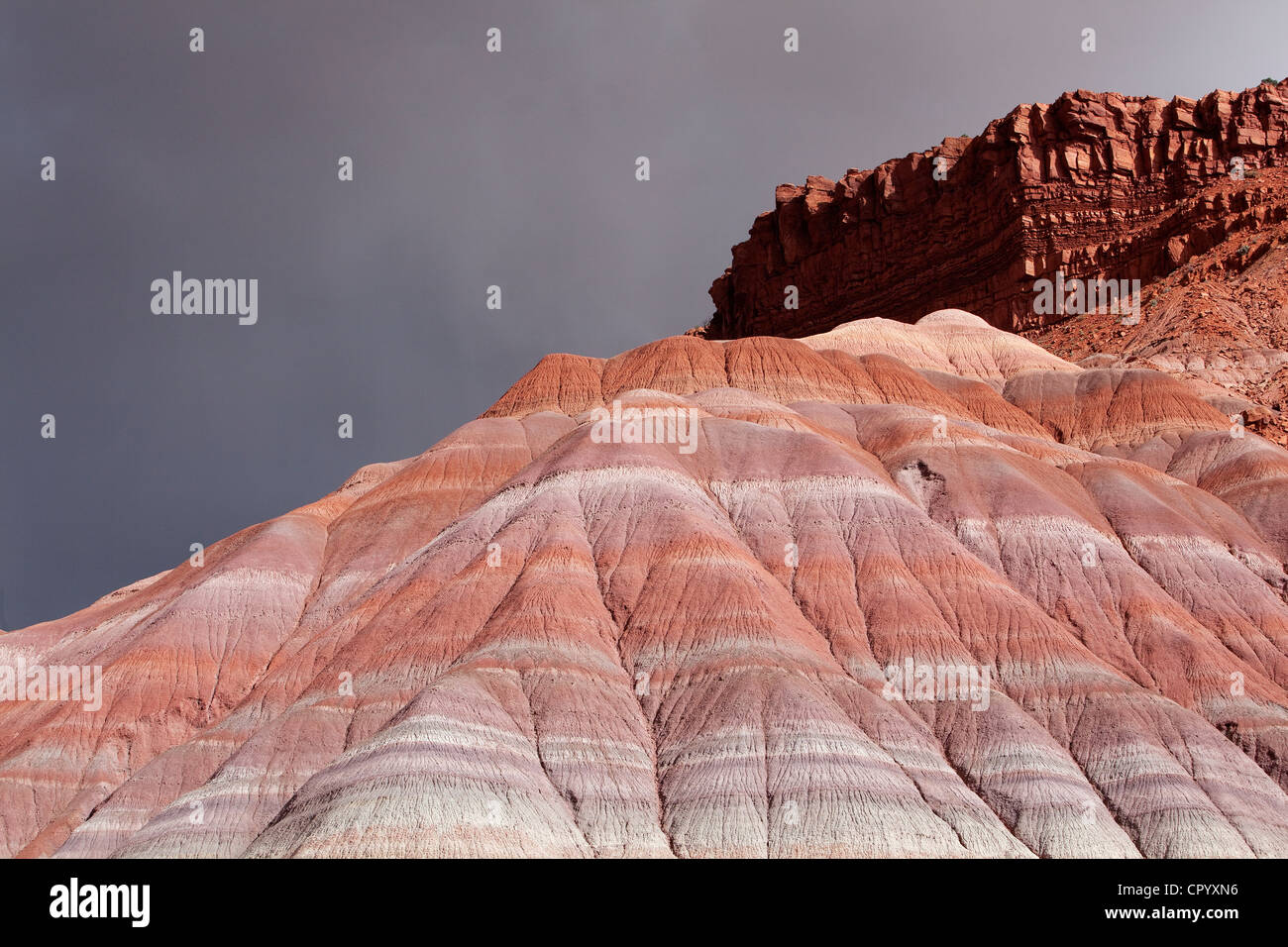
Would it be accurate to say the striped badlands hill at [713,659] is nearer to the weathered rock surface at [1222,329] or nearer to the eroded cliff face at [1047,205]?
the weathered rock surface at [1222,329]

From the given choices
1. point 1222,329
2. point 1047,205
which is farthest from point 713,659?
point 1047,205

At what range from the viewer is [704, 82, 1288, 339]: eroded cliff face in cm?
12250

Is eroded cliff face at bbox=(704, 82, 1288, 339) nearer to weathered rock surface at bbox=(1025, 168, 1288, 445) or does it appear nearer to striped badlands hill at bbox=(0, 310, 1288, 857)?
weathered rock surface at bbox=(1025, 168, 1288, 445)

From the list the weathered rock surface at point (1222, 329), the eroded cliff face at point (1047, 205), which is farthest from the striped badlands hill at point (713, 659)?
the eroded cliff face at point (1047, 205)

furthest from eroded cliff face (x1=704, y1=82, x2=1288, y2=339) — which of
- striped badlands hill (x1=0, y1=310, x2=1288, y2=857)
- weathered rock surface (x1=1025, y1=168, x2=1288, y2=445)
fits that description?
striped badlands hill (x1=0, y1=310, x2=1288, y2=857)

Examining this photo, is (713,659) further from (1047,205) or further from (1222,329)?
(1047,205)

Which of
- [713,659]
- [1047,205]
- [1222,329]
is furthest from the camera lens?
[1047,205]

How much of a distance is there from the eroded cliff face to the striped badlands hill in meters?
42.7

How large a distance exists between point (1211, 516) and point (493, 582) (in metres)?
39.4

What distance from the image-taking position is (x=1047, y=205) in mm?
129375

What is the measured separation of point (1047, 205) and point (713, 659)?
90.7m

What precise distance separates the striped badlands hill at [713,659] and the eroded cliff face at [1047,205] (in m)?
42.7
